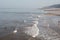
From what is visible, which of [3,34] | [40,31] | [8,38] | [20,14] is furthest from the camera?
[20,14]

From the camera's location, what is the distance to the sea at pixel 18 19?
110 inches

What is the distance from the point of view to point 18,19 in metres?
3.52

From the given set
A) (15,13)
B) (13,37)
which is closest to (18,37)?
(13,37)

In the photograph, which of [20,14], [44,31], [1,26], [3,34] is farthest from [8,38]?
[20,14]

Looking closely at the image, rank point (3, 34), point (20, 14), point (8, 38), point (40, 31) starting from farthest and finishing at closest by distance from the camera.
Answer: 1. point (20, 14)
2. point (40, 31)
3. point (3, 34)
4. point (8, 38)

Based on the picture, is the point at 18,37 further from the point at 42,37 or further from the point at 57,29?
the point at 57,29

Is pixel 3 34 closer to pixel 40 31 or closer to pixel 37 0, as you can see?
pixel 40 31

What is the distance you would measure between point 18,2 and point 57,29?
3.56 feet

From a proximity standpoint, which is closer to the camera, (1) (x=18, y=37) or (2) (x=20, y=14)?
(1) (x=18, y=37)

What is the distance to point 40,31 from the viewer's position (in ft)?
8.77

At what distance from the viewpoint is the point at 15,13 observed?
11.4 feet

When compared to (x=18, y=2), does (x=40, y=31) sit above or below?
below

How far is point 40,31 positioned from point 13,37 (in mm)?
649

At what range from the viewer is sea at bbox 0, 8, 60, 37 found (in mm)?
2782
